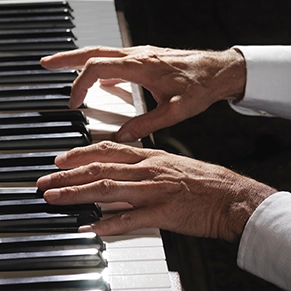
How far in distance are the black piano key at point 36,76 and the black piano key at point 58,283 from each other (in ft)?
1.87

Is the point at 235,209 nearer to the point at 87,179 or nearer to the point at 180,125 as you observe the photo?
the point at 87,179

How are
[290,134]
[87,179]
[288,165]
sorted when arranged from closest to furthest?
[87,179]
[288,165]
[290,134]

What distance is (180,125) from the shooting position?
1.75m

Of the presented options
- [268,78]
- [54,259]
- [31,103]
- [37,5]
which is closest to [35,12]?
[37,5]

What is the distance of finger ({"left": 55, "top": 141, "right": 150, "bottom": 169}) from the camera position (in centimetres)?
116

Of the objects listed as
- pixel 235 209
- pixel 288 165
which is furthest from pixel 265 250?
pixel 288 165

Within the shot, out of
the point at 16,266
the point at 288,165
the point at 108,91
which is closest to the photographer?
the point at 16,266

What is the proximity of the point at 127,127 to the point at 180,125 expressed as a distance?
0.50 meters

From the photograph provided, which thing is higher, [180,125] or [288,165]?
[180,125]

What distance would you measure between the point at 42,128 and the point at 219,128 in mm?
667

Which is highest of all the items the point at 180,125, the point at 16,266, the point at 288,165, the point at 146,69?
the point at 146,69

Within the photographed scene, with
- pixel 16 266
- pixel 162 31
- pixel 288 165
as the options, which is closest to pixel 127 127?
pixel 16 266

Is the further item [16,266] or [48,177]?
[48,177]

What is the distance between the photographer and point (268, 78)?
1.50 m
